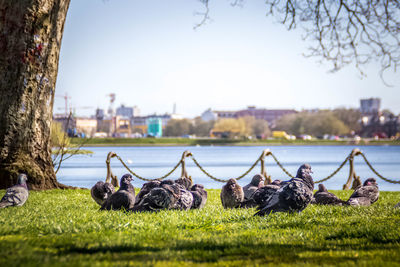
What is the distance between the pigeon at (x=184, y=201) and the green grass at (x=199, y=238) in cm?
63

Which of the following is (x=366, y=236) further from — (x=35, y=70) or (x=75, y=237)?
(x=35, y=70)

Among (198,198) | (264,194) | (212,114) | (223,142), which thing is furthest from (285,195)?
(212,114)

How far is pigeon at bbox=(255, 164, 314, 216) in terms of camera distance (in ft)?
21.6

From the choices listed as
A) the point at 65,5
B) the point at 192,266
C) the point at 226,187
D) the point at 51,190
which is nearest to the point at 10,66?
the point at 65,5

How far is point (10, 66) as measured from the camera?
10.5m

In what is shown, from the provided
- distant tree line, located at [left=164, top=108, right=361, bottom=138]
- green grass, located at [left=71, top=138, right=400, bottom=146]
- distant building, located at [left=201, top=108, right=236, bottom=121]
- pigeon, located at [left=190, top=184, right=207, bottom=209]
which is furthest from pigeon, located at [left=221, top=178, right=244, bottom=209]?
distant building, located at [left=201, top=108, right=236, bottom=121]

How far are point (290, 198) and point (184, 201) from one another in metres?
1.93

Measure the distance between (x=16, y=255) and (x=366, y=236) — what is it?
12.7ft

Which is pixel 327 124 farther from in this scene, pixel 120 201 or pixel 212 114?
pixel 120 201

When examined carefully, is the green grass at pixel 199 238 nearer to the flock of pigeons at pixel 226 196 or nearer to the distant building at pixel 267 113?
the flock of pigeons at pixel 226 196

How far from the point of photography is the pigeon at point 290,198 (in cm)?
657

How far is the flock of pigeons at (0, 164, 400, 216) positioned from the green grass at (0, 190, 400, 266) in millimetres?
273

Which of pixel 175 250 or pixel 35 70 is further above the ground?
pixel 35 70

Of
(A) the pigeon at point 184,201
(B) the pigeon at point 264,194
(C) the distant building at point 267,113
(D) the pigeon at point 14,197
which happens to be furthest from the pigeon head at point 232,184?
(C) the distant building at point 267,113
